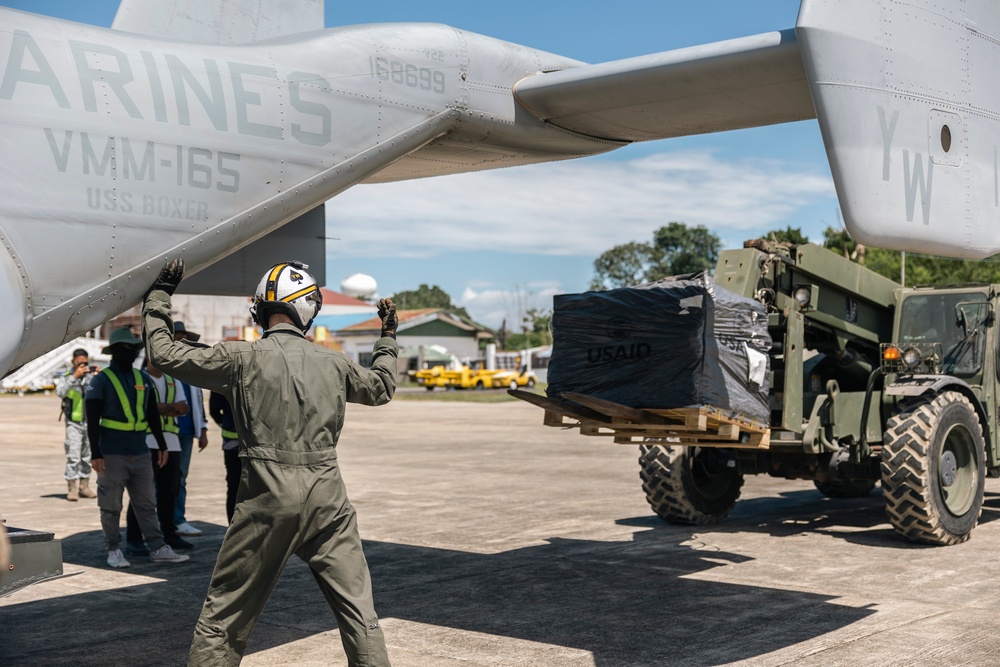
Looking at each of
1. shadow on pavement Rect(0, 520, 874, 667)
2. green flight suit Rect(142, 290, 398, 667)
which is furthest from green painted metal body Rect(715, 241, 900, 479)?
green flight suit Rect(142, 290, 398, 667)

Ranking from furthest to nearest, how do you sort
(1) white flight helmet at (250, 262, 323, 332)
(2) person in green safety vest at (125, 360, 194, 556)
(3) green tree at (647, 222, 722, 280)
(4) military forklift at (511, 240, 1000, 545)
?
1. (3) green tree at (647, 222, 722, 280)
2. (2) person in green safety vest at (125, 360, 194, 556)
3. (4) military forklift at (511, 240, 1000, 545)
4. (1) white flight helmet at (250, 262, 323, 332)

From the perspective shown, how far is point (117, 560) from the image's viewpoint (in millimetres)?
8883

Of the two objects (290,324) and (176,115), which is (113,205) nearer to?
(176,115)

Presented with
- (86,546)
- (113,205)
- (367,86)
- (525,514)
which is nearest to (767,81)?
(367,86)

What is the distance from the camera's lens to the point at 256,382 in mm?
4645

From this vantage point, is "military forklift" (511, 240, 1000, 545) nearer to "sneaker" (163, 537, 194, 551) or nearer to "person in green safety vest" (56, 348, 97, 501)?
"sneaker" (163, 537, 194, 551)

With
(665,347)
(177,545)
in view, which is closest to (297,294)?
(665,347)

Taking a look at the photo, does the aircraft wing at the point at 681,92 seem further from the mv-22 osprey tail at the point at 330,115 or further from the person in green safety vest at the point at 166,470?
the person in green safety vest at the point at 166,470

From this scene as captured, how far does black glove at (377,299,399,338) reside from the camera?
16.6 ft

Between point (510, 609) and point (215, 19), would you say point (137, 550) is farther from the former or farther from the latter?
point (215, 19)

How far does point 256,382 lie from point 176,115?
1718 millimetres

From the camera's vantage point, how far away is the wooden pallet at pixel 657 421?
7504 millimetres

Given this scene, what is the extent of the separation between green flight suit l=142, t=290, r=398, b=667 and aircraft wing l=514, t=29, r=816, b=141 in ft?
9.67

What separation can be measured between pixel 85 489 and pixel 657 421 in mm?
8995
